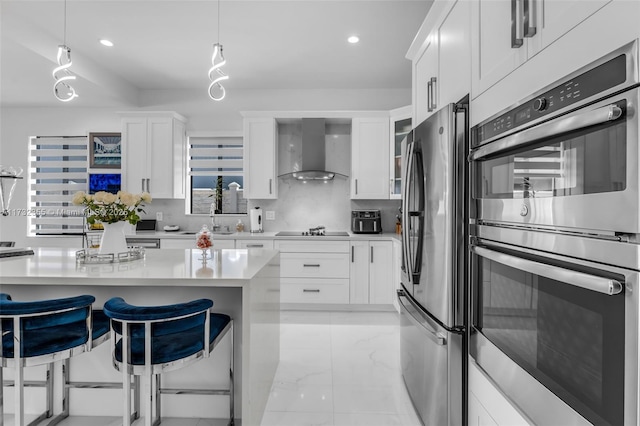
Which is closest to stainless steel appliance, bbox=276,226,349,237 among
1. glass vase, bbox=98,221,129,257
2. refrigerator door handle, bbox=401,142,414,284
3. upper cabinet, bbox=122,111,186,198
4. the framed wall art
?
upper cabinet, bbox=122,111,186,198

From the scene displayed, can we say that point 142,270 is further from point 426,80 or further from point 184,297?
point 426,80

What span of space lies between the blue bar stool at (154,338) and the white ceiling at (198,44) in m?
2.50

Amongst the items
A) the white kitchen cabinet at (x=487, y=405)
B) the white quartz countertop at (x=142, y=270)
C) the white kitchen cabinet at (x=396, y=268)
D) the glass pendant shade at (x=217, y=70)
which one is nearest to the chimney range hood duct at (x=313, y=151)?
the white kitchen cabinet at (x=396, y=268)

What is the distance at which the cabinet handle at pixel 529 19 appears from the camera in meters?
1.08

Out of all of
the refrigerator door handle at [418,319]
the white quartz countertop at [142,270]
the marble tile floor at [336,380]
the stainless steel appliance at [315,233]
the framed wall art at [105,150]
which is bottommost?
the marble tile floor at [336,380]

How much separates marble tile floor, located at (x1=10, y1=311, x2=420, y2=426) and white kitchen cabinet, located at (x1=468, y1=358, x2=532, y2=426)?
595mm

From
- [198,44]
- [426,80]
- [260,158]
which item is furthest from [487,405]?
[198,44]

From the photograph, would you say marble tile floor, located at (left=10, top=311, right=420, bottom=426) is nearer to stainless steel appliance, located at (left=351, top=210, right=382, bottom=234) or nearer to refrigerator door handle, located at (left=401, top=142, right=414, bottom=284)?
refrigerator door handle, located at (left=401, top=142, right=414, bottom=284)

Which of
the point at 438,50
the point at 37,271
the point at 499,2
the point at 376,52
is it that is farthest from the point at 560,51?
the point at 376,52

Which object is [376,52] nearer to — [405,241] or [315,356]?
[405,241]

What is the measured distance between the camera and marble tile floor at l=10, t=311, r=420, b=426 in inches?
81.5

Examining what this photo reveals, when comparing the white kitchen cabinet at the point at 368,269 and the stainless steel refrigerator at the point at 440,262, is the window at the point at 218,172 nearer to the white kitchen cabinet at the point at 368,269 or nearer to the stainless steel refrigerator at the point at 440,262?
the white kitchen cabinet at the point at 368,269

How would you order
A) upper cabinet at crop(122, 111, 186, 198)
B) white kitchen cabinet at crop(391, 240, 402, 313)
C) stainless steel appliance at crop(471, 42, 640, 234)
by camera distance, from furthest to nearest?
upper cabinet at crop(122, 111, 186, 198) → white kitchen cabinet at crop(391, 240, 402, 313) → stainless steel appliance at crop(471, 42, 640, 234)

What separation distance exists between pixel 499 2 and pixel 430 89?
32.2 inches
